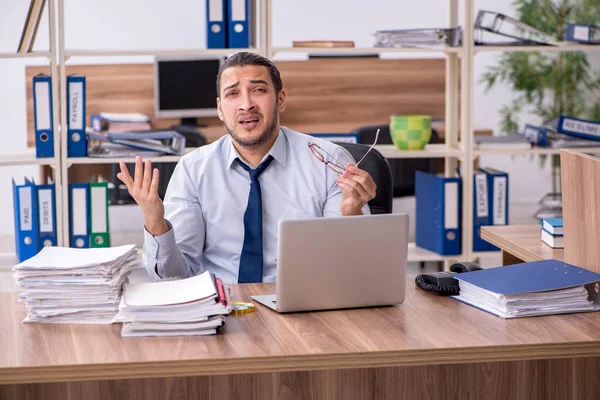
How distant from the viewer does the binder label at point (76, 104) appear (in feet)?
11.7

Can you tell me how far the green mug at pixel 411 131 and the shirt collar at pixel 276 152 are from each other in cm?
145

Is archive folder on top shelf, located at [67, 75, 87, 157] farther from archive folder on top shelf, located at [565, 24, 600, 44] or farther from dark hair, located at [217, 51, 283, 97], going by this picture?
archive folder on top shelf, located at [565, 24, 600, 44]

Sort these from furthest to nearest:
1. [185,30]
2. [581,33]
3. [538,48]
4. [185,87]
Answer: [185,30]
[185,87]
[581,33]
[538,48]

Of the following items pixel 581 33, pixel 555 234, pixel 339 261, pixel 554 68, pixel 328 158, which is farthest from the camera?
pixel 554 68

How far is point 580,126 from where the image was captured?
4012mm

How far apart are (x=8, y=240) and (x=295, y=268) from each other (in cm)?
455

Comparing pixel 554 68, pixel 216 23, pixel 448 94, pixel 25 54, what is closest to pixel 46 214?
pixel 25 54

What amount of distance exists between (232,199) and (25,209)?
1.47 metres

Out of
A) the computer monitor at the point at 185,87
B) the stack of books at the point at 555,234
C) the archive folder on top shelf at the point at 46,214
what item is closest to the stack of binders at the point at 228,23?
the archive folder on top shelf at the point at 46,214

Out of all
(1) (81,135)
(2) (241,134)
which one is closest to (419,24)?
(1) (81,135)

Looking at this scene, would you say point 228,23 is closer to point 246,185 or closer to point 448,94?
point 448,94

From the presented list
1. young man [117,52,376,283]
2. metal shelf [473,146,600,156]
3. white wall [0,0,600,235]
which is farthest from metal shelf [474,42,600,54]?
white wall [0,0,600,235]

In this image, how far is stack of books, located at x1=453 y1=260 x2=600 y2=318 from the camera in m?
1.82

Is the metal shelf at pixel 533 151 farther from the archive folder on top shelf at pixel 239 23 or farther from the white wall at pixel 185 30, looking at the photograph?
the white wall at pixel 185 30
